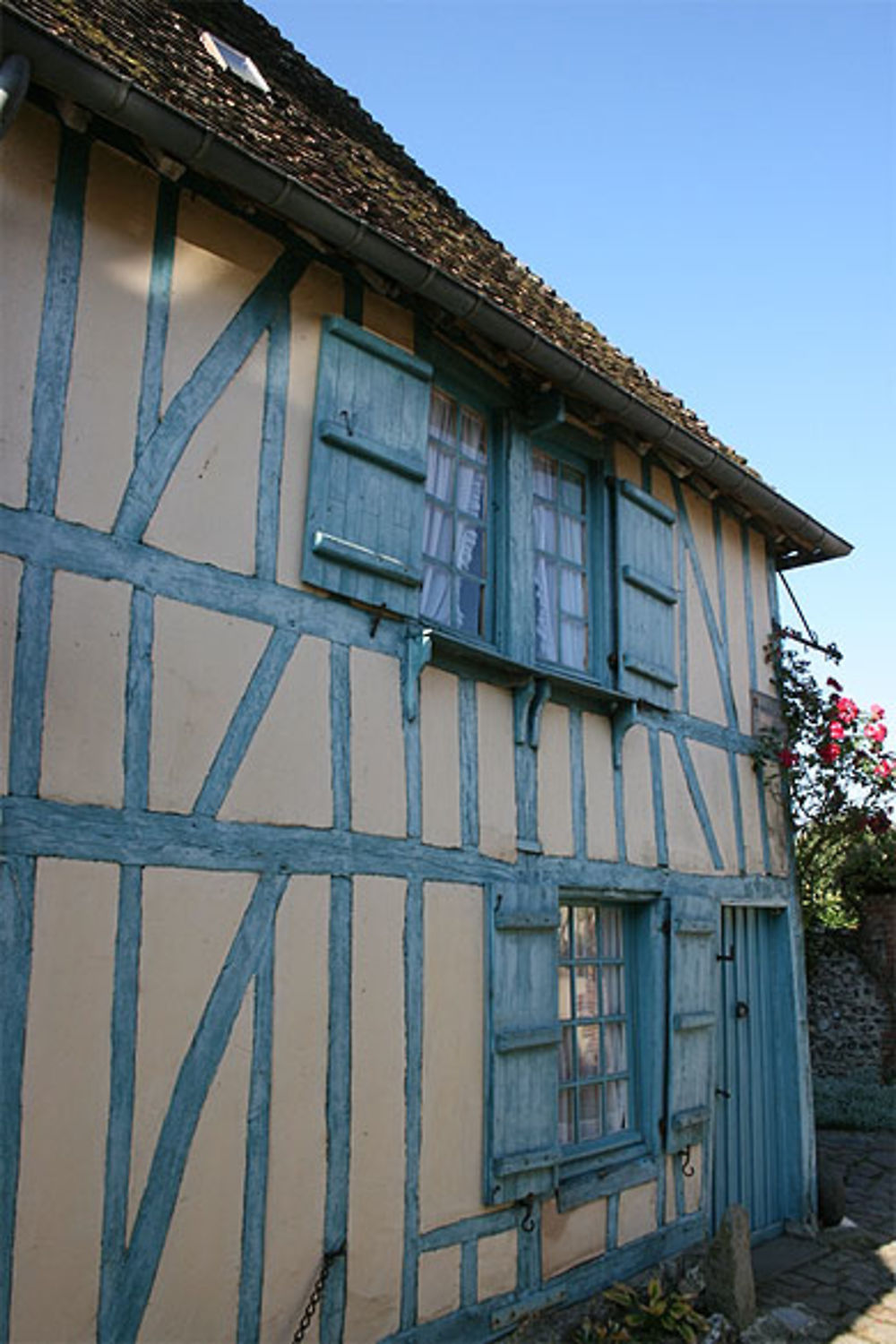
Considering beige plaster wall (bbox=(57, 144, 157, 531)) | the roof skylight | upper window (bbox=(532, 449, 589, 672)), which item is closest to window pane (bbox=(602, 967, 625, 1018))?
upper window (bbox=(532, 449, 589, 672))

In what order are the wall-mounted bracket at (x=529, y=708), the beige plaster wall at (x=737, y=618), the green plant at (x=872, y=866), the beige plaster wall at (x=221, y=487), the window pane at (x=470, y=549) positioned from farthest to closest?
the green plant at (x=872, y=866), the beige plaster wall at (x=737, y=618), the window pane at (x=470, y=549), the wall-mounted bracket at (x=529, y=708), the beige plaster wall at (x=221, y=487)

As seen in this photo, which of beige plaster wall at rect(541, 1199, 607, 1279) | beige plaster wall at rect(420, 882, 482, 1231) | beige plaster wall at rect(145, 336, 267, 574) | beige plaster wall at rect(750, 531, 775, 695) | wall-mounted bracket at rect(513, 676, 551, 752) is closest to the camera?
beige plaster wall at rect(145, 336, 267, 574)

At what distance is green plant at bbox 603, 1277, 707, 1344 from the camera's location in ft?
14.8

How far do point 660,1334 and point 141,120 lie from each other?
528 cm

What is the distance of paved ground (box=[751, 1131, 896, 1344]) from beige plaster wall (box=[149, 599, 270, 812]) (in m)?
3.77

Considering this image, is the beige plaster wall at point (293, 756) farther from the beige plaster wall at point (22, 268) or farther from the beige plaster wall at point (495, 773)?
the beige plaster wall at point (22, 268)

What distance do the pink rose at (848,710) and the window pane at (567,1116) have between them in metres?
Answer: 3.27

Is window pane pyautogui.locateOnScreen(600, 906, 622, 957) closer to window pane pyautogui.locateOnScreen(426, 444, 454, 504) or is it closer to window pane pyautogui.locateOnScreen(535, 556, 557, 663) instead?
window pane pyautogui.locateOnScreen(535, 556, 557, 663)

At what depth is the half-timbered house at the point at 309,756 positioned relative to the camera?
312 cm

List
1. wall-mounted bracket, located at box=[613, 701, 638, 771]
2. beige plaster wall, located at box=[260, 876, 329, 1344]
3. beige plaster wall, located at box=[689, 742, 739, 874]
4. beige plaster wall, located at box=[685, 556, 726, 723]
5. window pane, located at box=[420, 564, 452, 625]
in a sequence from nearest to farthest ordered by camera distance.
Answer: beige plaster wall, located at box=[260, 876, 329, 1344] → window pane, located at box=[420, 564, 452, 625] → wall-mounted bracket, located at box=[613, 701, 638, 771] → beige plaster wall, located at box=[689, 742, 739, 874] → beige plaster wall, located at box=[685, 556, 726, 723]

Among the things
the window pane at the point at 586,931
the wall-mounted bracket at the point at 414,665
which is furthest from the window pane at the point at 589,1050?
the wall-mounted bracket at the point at 414,665

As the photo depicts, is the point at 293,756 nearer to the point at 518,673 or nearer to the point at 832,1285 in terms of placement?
the point at 518,673

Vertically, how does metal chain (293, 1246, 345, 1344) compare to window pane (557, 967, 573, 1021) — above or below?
below

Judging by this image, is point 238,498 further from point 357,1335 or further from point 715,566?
point 715,566
